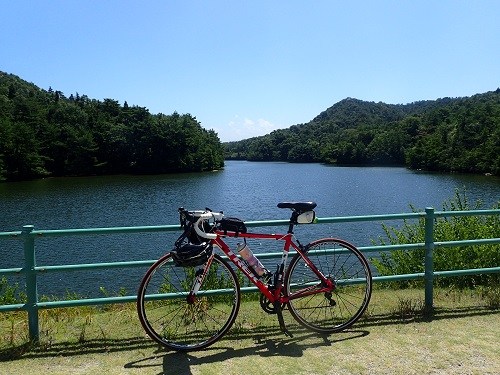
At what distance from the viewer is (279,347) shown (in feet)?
12.6

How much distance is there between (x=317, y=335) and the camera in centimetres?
410

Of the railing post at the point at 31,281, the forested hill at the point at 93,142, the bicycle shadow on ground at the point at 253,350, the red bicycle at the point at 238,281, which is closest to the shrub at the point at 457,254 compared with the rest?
the red bicycle at the point at 238,281

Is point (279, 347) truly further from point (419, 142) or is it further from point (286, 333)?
point (419, 142)

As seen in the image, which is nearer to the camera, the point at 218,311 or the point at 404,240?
the point at 218,311

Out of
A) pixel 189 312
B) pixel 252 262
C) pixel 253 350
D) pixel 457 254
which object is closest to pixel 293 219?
pixel 252 262

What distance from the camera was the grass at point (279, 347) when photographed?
137 inches

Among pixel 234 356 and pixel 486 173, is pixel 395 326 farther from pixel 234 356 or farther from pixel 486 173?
pixel 486 173

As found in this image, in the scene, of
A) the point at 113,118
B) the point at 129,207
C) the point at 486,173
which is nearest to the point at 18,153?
the point at 113,118

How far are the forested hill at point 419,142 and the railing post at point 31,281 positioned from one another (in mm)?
80030

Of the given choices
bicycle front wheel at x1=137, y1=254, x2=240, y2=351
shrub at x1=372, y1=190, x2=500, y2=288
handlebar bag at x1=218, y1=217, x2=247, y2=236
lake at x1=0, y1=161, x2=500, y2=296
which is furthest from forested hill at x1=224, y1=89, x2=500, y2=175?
handlebar bag at x1=218, y1=217, x2=247, y2=236

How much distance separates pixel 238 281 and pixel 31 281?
1.81 m

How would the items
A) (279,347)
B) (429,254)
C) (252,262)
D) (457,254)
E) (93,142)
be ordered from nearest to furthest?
(279,347) → (252,262) → (429,254) → (457,254) → (93,142)

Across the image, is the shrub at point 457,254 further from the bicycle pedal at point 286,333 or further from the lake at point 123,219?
the bicycle pedal at point 286,333

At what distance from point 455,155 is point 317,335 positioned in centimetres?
9536
